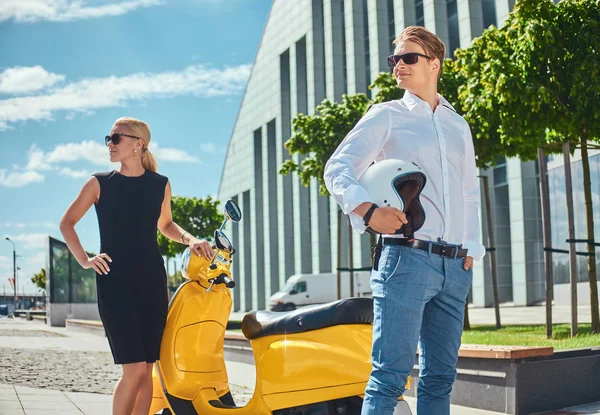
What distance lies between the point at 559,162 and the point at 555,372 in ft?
77.3

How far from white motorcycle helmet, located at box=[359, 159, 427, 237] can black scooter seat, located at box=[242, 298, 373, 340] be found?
0.77 meters

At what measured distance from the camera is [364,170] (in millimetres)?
2643

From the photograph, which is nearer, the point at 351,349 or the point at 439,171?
the point at 439,171

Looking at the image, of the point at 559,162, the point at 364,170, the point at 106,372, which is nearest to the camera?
the point at 364,170

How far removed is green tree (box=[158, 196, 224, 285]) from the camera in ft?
116

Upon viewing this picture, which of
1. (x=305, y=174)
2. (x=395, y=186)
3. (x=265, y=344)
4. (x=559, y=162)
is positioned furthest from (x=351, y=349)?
(x=559, y=162)

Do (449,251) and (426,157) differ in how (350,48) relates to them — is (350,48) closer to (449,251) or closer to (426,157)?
(426,157)

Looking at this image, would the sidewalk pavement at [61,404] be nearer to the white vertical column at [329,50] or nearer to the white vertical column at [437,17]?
the white vertical column at [437,17]

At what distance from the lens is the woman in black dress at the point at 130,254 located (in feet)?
11.6

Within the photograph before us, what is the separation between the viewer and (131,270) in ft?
11.8

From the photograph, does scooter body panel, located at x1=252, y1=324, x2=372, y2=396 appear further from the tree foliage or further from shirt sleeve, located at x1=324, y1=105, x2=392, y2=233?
the tree foliage

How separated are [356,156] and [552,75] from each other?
706cm

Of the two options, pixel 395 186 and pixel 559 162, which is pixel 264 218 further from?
pixel 395 186

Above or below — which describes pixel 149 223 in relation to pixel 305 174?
below
